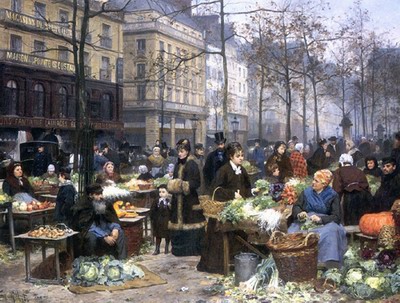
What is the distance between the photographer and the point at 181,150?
883cm

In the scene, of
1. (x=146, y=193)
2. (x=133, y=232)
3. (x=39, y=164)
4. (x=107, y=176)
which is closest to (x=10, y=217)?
(x=107, y=176)

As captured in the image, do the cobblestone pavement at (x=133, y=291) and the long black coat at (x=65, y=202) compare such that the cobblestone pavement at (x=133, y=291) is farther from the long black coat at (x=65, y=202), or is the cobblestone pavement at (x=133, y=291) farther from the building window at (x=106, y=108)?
the building window at (x=106, y=108)

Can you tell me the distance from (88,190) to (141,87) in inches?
984

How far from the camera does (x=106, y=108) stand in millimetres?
29203

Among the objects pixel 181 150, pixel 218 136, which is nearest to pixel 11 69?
pixel 218 136

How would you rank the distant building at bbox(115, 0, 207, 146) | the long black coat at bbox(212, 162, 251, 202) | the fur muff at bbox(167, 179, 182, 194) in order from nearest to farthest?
the long black coat at bbox(212, 162, 251, 202)
the fur muff at bbox(167, 179, 182, 194)
the distant building at bbox(115, 0, 207, 146)

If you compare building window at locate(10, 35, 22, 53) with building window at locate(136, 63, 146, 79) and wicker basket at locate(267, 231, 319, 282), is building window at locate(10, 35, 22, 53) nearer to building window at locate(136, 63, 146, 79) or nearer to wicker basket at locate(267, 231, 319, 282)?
building window at locate(136, 63, 146, 79)

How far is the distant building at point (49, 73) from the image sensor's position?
24172 mm

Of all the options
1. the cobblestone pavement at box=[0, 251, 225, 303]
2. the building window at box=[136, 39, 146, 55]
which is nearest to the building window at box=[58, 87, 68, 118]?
the building window at box=[136, 39, 146, 55]

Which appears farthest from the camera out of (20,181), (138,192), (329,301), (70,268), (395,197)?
(138,192)

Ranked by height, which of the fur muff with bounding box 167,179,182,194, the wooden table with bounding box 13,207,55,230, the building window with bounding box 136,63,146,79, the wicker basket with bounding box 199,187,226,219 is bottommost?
the wooden table with bounding box 13,207,55,230

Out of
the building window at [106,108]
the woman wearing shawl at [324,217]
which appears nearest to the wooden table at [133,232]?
the woman wearing shawl at [324,217]

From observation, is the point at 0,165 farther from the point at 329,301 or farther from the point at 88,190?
the point at 329,301

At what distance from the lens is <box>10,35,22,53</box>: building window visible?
24656mm
